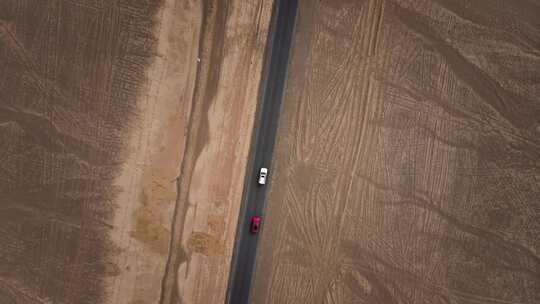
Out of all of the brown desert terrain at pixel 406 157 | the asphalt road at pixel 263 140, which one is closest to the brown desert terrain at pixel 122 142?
the asphalt road at pixel 263 140

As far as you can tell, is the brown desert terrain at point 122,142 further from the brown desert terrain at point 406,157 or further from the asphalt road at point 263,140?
the brown desert terrain at point 406,157

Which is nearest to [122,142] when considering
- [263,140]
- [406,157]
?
[263,140]

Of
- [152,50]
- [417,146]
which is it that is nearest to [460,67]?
[417,146]

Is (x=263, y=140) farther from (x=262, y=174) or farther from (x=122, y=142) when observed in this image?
(x=122, y=142)

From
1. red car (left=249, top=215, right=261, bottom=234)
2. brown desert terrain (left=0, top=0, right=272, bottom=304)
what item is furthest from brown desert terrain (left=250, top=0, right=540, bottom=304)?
brown desert terrain (left=0, top=0, right=272, bottom=304)

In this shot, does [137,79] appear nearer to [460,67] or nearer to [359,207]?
[359,207]
